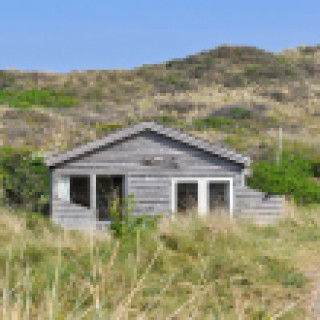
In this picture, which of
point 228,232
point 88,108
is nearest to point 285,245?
point 228,232

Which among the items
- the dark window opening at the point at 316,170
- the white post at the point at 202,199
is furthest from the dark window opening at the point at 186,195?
the dark window opening at the point at 316,170

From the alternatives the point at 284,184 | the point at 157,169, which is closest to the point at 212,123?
the point at 284,184

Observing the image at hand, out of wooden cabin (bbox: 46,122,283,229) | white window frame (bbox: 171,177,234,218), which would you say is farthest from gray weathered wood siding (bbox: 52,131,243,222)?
white window frame (bbox: 171,177,234,218)

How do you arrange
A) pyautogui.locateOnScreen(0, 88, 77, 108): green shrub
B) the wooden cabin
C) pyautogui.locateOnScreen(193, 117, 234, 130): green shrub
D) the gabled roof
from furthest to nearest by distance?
pyautogui.locateOnScreen(0, 88, 77, 108): green shrub < pyautogui.locateOnScreen(193, 117, 234, 130): green shrub < the wooden cabin < the gabled roof

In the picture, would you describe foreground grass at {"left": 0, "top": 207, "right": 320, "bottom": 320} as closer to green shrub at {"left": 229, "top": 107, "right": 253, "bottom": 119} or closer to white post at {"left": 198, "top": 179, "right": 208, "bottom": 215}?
white post at {"left": 198, "top": 179, "right": 208, "bottom": 215}

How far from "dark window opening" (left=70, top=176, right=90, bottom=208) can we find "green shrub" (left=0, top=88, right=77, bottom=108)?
27.5 m

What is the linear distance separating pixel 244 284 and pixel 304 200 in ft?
40.3

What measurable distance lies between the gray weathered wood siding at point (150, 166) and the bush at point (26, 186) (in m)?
2.03

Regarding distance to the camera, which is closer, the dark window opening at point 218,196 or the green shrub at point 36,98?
the dark window opening at point 218,196

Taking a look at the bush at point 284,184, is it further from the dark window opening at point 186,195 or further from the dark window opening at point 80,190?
the dark window opening at point 80,190

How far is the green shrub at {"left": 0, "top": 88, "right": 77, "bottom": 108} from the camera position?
47.5 meters

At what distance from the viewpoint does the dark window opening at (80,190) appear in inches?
733

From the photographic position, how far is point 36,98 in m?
50.4

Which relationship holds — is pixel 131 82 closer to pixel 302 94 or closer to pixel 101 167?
pixel 302 94
